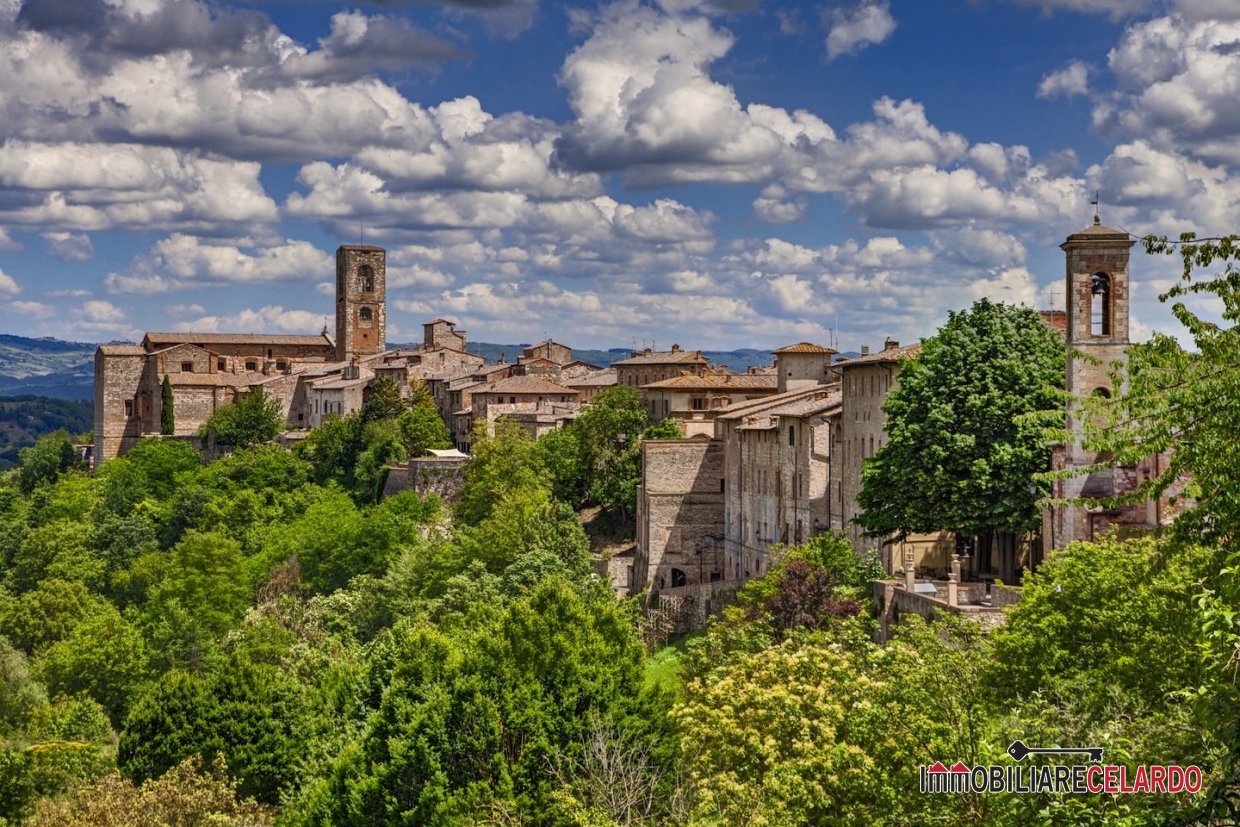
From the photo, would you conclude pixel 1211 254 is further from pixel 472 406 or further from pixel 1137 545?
pixel 472 406

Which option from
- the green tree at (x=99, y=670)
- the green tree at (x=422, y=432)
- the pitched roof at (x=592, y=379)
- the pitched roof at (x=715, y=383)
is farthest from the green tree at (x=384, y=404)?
the green tree at (x=99, y=670)

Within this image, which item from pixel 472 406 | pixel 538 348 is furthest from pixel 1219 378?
pixel 538 348

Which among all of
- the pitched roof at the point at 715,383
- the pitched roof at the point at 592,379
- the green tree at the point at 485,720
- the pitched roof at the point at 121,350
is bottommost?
the green tree at the point at 485,720

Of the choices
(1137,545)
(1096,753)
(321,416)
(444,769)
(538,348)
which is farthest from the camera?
(538,348)

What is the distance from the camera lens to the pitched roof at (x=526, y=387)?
3563 inches

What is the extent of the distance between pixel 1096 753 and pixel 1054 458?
23.4m

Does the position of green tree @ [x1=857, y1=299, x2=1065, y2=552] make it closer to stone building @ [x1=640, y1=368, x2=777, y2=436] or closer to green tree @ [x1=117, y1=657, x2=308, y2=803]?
green tree @ [x1=117, y1=657, x2=308, y2=803]

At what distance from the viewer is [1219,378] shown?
1586cm

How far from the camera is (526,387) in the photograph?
9088 cm

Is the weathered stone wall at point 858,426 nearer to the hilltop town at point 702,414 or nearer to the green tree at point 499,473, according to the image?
the hilltop town at point 702,414

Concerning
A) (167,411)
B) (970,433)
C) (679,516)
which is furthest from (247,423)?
(970,433)

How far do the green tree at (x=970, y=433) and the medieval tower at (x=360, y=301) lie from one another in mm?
87676

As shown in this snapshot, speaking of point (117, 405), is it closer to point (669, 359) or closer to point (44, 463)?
point (44, 463)

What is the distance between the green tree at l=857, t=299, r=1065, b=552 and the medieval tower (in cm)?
8768
